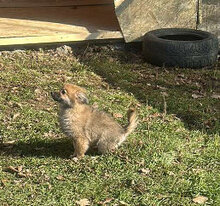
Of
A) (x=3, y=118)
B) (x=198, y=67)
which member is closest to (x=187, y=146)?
(x=3, y=118)

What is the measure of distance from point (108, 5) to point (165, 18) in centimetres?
273

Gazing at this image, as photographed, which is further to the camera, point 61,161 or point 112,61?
point 112,61

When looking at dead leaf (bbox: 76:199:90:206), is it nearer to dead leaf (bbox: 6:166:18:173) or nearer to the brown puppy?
the brown puppy

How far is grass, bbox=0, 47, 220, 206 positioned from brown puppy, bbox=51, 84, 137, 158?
20cm

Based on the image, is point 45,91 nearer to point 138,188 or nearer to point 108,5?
point 138,188

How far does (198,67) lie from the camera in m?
9.42

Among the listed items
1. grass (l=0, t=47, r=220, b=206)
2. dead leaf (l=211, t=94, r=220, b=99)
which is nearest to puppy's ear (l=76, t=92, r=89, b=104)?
grass (l=0, t=47, r=220, b=206)

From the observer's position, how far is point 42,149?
6078mm

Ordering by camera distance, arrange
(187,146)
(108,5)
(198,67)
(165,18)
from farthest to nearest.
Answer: (108,5) < (165,18) < (198,67) < (187,146)

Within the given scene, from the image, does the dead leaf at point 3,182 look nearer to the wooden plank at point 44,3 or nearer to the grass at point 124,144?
the grass at point 124,144

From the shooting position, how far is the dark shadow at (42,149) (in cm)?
594

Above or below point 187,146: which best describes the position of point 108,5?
above

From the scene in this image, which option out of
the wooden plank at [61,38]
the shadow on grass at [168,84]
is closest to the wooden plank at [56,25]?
the wooden plank at [61,38]

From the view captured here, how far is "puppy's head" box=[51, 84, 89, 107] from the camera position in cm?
552
